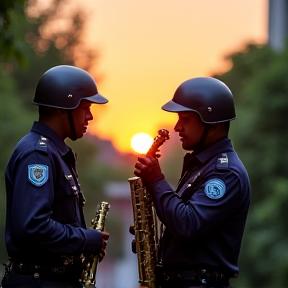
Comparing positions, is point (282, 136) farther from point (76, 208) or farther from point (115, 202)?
point (115, 202)

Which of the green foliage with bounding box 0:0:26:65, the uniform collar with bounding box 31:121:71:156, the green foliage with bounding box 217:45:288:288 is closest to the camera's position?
the uniform collar with bounding box 31:121:71:156

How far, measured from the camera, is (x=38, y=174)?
6641 millimetres

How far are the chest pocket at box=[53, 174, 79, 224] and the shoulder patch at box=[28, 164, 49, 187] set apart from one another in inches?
8.1

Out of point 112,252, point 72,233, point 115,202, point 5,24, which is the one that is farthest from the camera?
point 115,202

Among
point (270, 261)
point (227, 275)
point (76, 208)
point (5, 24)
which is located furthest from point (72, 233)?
point (270, 261)

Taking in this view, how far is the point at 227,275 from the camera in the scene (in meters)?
7.13

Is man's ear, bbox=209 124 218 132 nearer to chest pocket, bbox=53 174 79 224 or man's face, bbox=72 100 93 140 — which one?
man's face, bbox=72 100 93 140

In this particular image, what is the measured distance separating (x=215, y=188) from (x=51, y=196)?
3.67ft

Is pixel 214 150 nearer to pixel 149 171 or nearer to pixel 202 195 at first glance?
pixel 202 195

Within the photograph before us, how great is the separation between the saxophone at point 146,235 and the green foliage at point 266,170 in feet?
79.1

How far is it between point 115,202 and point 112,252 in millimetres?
14406

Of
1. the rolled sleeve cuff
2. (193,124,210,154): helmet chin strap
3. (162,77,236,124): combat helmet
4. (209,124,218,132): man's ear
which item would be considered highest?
(162,77,236,124): combat helmet

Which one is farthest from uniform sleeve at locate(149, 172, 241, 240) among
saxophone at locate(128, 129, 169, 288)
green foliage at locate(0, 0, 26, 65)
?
green foliage at locate(0, 0, 26, 65)

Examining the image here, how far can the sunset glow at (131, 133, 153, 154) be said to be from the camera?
7336 mm
